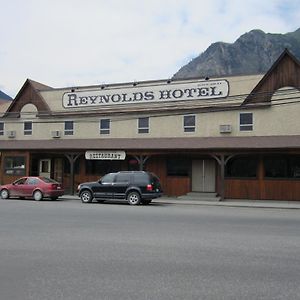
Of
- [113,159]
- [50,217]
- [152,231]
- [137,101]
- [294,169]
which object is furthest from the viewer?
[137,101]

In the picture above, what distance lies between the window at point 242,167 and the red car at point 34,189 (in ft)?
34.1

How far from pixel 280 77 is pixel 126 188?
11.9 m

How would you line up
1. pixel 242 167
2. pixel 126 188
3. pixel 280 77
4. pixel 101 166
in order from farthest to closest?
pixel 101 166
pixel 242 167
pixel 280 77
pixel 126 188

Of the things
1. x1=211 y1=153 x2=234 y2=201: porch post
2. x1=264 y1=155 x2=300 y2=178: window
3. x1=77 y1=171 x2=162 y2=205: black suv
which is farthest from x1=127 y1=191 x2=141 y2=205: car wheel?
x1=264 y1=155 x2=300 y2=178: window

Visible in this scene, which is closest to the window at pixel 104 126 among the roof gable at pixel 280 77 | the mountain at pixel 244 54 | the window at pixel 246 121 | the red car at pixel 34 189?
the red car at pixel 34 189

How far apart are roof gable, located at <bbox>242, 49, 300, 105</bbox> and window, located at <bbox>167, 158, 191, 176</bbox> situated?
610 cm

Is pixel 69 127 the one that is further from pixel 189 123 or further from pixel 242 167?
pixel 242 167

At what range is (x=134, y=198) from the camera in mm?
21859

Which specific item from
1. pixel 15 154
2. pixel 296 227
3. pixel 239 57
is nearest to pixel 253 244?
pixel 296 227

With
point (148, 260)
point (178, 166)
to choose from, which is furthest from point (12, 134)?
point (148, 260)

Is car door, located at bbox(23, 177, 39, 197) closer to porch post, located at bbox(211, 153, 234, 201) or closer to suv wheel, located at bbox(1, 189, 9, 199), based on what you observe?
suv wheel, located at bbox(1, 189, 9, 199)

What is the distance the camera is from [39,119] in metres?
32.7

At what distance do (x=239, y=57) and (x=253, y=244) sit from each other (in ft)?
499

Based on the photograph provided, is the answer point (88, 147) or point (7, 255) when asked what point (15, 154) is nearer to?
point (88, 147)
